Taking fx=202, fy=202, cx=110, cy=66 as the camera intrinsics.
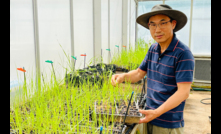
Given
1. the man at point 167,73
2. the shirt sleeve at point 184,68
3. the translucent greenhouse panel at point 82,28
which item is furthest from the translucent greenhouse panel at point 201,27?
the shirt sleeve at point 184,68

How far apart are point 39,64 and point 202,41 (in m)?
5.89

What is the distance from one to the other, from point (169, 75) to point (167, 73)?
2 cm

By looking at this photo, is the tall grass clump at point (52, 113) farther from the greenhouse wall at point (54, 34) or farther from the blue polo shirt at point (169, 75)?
the blue polo shirt at point (169, 75)

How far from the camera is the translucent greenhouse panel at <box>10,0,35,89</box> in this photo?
134 cm

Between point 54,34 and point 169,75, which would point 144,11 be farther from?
point 169,75

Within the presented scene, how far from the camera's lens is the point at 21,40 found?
4.71 feet

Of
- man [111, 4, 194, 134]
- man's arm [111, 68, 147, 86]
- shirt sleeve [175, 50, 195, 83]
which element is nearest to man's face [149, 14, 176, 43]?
man [111, 4, 194, 134]

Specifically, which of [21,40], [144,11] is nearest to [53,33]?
[21,40]

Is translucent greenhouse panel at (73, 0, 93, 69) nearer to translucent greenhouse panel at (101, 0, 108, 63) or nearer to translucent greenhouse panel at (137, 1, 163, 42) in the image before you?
translucent greenhouse panel at (101, 0, 108, 63)

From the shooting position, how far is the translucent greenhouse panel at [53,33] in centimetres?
171

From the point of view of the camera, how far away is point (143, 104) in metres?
1.76

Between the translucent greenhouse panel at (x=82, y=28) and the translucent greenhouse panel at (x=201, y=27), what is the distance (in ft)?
15.0
